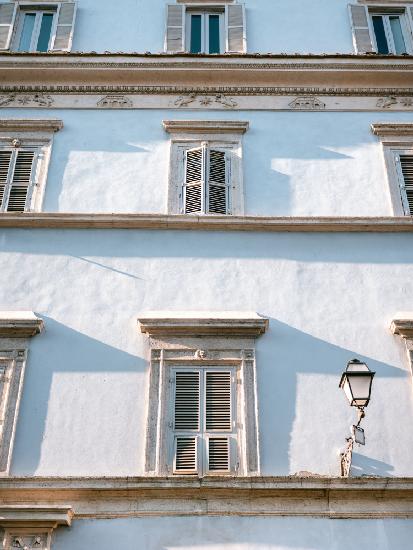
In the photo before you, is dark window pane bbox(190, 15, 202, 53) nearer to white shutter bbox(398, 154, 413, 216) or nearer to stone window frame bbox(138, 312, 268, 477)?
white shutter bbox(398, 154, 413, 216)

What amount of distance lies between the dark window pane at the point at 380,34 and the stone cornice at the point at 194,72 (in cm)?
98

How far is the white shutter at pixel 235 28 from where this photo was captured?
14.0 metres

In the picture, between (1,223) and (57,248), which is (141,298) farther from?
(1,223)

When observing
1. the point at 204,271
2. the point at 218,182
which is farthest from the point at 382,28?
the point at 204,271

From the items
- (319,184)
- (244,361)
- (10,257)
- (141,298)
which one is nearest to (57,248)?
(10,257)

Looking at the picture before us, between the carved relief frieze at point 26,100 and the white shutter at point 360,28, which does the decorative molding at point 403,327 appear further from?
the carved relief frieze at point 26,100

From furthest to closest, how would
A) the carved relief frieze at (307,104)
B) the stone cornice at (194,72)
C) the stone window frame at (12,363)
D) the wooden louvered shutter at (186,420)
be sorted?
the stone cornice at (194,72) → the carved relief frieze at (307,104) → the stone window frame at (12,363) → the wooden louvered shutter at (186,420)

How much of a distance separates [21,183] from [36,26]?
148 inches

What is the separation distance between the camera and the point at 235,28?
14.2 metres

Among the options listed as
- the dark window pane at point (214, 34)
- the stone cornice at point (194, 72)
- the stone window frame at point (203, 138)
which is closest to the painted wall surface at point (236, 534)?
the stone window frame at point (203, 138)

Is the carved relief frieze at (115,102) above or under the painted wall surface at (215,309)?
above

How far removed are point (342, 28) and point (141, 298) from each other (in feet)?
21.2

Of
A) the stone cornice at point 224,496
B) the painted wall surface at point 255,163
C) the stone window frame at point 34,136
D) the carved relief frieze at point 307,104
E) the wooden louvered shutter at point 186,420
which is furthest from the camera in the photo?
the carved relief frieze at point 307,104

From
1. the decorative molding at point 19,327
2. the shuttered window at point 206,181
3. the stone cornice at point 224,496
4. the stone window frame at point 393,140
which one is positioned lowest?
the stone cornice at point 224,496
